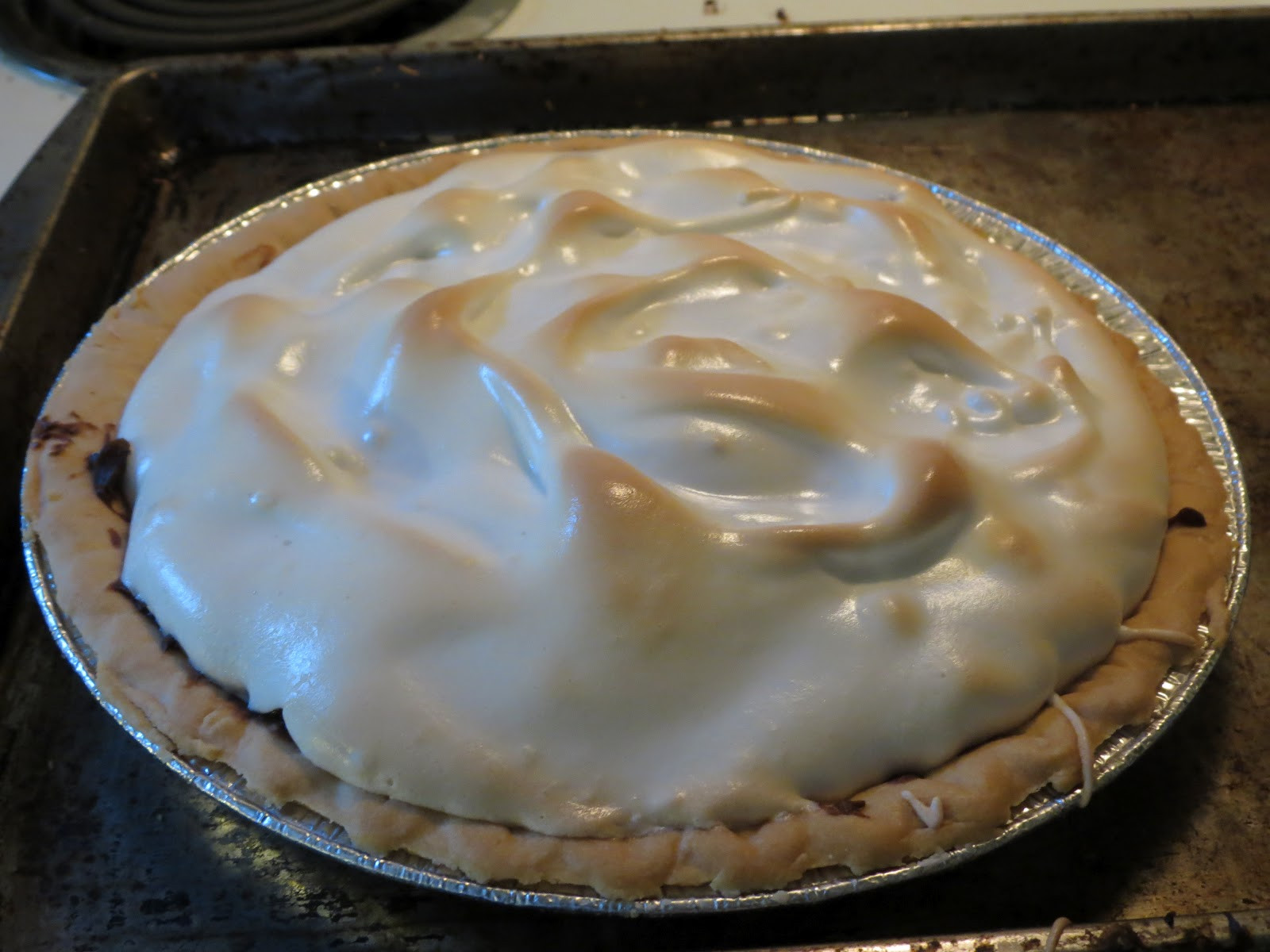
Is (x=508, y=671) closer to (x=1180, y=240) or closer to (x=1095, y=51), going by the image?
(x=1180, y=240)

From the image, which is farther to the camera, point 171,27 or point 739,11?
point 739,11

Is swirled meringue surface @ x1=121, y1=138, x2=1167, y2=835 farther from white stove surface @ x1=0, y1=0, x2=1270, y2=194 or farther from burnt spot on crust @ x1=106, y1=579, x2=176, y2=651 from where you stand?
white stove surface @ x1=0, y1=0, x2=1270, y2=194

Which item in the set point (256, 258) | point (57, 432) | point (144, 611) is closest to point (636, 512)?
point (144, 611)

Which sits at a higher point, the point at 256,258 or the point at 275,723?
the point at 256,258

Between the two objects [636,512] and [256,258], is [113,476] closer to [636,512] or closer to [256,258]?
[256,258]

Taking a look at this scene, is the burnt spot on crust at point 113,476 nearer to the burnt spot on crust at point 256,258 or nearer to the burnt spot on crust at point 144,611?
the burnt spot on crust at point 144,611

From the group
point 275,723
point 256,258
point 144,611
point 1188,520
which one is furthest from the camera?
point 256,258

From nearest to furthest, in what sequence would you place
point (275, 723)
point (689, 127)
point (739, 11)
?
point (275, 723) → point (689, 127) → point (739, 11)

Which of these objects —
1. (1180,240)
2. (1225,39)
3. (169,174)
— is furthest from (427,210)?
(1225,39)
